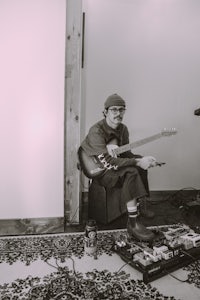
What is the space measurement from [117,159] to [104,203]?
380mm

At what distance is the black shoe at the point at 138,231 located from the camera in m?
2.16

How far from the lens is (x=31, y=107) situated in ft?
7.50

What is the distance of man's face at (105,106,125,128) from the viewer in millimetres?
2332

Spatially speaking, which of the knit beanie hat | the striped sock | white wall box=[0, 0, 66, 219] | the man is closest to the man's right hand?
the man

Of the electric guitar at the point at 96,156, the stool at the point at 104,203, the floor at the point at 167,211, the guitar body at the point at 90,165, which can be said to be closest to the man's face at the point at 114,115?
the electric guitar at the point at 96,156

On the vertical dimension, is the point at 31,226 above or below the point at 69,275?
above

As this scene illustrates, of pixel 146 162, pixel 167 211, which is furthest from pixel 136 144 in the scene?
pixel 167 211

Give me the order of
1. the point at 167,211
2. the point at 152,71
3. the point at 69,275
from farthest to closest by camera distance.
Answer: the point at 167,211 < the point at 152,71 < the point at 69,275

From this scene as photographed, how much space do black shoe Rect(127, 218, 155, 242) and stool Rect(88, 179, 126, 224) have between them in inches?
4.5

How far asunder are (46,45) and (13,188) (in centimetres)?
116

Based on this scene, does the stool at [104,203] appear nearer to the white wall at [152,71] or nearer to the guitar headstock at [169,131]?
the white wall at [152,71]

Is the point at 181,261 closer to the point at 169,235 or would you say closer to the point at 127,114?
the point at 169,235

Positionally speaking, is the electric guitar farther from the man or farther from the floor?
the floor

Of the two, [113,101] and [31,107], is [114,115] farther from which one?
[31,107]
